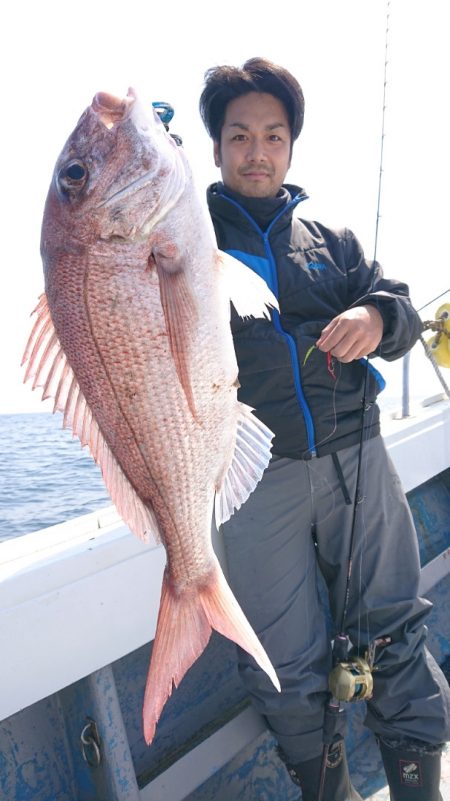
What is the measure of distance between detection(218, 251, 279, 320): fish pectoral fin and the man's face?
79 centimetres

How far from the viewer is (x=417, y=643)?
212 centimetres

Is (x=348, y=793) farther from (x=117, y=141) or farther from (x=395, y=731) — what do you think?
(x=117, y=141)

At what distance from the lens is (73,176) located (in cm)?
145

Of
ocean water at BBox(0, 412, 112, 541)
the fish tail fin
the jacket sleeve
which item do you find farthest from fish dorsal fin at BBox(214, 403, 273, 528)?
ocean water at BBox(0, 412, 112, 541)

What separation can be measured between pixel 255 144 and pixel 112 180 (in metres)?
0.87

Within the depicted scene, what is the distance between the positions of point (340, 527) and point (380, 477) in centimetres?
23

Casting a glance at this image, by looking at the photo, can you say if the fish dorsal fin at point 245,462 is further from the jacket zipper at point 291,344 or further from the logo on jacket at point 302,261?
the logo on jacket at point 302,261

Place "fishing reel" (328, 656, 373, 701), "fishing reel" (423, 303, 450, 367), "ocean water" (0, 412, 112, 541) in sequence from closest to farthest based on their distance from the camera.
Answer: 1. "fishing reel" (328, 656, 373, 701)
2. "fishing reel" (423, 303, 450, 367)
3. "ocean water" (0, 412, 112, 541)

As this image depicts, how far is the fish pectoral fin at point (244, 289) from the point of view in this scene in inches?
58.0

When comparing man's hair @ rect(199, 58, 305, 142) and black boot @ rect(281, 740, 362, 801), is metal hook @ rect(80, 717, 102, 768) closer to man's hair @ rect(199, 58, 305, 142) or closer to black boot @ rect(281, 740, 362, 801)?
black boot @ rect(281, 740, 362, 801)

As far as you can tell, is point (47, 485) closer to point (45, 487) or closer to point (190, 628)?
point (45, 487)

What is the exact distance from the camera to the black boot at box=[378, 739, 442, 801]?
2037 millimetres

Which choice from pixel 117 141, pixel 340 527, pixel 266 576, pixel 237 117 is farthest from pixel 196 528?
pixel 237 117

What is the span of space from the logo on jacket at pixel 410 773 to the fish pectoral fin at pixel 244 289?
1610mm
